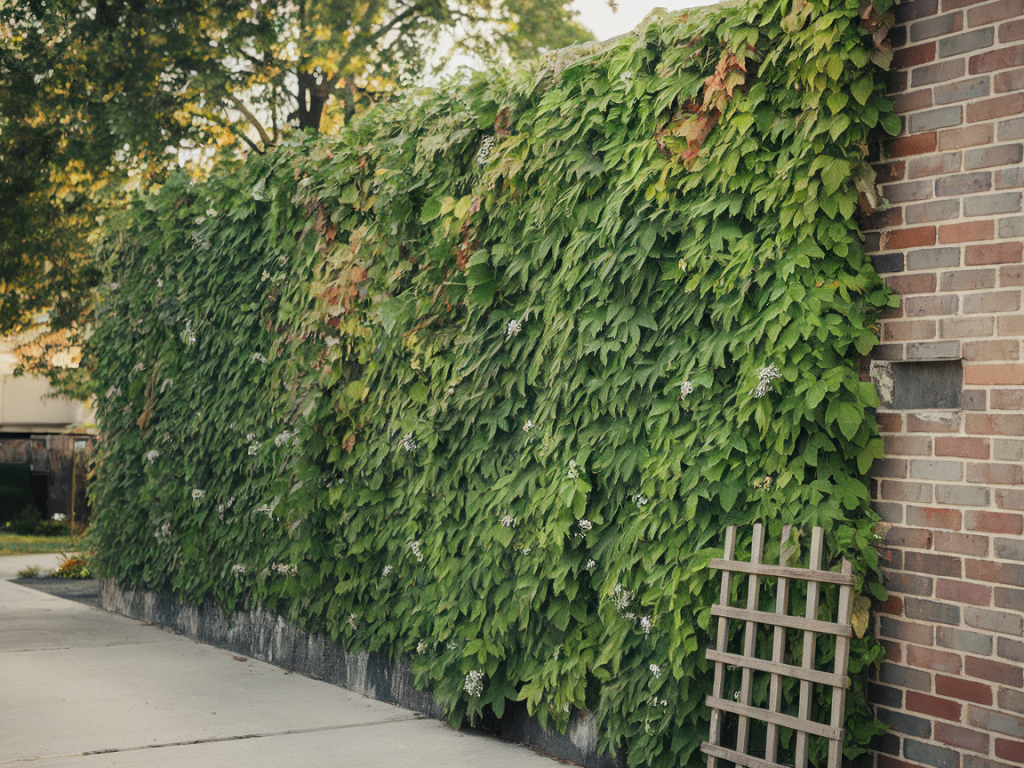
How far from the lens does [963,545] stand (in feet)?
11.2

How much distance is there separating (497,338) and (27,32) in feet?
40.6

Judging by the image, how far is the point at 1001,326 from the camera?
3332mm

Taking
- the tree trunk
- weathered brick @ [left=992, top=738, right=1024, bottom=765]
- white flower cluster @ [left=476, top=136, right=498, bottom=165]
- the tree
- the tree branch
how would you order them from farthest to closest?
the tree trunk → the tree branch → the tree → white flower cluster @ [left=476, top=136, right=498, bottom=165] → weathered brick @ [left=992, top=738, right=1024, bottom=765]

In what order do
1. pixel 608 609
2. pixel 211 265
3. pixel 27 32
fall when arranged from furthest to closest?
1. pixel 27 32
2. pixel 211 265
3. pixel 608 609

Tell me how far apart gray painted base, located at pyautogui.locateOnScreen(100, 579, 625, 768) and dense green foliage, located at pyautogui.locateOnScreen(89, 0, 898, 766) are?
6.3 inches

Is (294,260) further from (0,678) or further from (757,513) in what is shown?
(757,513)

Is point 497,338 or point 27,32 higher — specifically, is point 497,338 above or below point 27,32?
below

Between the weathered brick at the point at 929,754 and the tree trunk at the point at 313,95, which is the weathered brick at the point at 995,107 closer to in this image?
the weathered brick at the point at 929,754

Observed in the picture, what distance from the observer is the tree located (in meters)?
14.4

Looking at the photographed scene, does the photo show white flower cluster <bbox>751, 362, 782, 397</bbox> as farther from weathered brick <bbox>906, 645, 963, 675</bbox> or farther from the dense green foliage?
weathered brick <bbox>906, 645, 963, 675</bbox>

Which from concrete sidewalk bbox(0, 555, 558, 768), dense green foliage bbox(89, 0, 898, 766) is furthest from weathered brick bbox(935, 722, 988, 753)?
concrete sidewalk bbox(0, 555, 558, 768)

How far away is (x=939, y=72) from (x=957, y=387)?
3.68ft

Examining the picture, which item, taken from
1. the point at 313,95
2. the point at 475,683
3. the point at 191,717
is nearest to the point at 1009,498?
the point at 475,683

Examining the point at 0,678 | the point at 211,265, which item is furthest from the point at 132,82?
the point at 0,678
